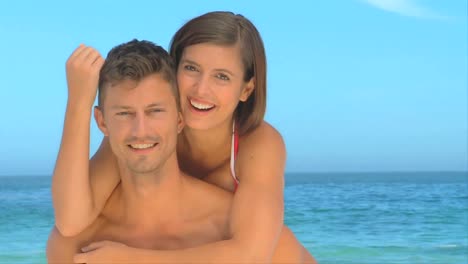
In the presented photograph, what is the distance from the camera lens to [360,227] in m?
15.6

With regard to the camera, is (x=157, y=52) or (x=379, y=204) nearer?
(x=157, y=52)

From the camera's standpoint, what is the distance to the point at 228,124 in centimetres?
391

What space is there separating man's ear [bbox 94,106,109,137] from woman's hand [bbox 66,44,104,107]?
0.23 m

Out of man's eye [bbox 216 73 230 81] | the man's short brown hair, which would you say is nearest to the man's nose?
the man's short brown hair

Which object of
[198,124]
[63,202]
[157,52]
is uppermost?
[157,52]

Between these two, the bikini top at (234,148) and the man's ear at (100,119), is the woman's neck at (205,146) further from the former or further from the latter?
the man's ear at (100,119)

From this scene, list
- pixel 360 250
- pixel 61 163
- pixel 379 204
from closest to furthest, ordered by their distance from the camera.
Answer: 1. pixel 61 163
2. pixel 360 250
3. pixel 379 204

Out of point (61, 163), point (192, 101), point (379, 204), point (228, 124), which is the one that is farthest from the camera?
point (379, 204)

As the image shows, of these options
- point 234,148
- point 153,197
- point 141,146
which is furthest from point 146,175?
point 234,148

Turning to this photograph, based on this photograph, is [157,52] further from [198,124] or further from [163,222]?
[163,222]

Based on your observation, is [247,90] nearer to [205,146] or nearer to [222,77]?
[222,77]

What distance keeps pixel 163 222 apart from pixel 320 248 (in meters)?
9.71

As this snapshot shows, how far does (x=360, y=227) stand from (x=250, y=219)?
41.3 ft

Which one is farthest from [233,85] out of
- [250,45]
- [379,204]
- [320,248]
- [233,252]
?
[379,204]
